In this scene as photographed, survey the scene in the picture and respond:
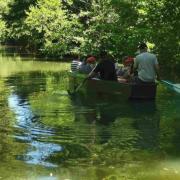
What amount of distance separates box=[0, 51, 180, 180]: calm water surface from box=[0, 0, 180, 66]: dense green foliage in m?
8.95

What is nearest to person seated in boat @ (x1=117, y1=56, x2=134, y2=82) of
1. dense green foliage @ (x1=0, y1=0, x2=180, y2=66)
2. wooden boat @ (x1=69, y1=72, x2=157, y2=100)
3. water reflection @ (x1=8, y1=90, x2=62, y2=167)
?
wooden boat @ (x1=69, y1=72, x2=157, y2=100)

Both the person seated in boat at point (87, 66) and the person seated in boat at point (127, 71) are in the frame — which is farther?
the person seated in boat at point (87, 66)

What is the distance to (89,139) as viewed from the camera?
9.07 m

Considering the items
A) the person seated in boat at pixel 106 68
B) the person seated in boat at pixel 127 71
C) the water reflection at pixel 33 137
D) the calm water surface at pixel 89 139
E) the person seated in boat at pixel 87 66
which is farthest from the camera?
the person seated in boat at pixel 87 66

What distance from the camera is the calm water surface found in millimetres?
6973

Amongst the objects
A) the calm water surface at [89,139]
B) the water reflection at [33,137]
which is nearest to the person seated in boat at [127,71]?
the calm water surface at [89,139]

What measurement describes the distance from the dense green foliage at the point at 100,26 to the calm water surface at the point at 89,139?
29.3 ft

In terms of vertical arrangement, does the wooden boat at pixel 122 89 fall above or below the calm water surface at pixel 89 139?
above

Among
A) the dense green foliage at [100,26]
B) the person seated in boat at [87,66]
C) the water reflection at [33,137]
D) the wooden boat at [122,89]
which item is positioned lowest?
the water reflection at [33,137]

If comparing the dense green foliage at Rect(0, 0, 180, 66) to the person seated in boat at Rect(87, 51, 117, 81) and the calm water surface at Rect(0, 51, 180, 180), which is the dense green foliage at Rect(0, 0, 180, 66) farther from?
the calm water surface at Rect(0, 51, 180, 180)

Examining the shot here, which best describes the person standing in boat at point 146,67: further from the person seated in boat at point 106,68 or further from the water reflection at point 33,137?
the water reflection at point 33,137

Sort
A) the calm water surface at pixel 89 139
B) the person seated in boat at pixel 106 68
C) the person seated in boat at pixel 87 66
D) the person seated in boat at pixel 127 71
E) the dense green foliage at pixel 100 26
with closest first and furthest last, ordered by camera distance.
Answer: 1. the calm water surface at pixel 89 139
2. the person seated in boat at pixel 106 68
3. the person seated in boat at pixel 127 71
4. the person seated in boat at pixel 87 66
5. the dense green foliage at pixel 100 26

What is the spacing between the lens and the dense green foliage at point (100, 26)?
76.9ft

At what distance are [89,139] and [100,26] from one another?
68.2 ft
